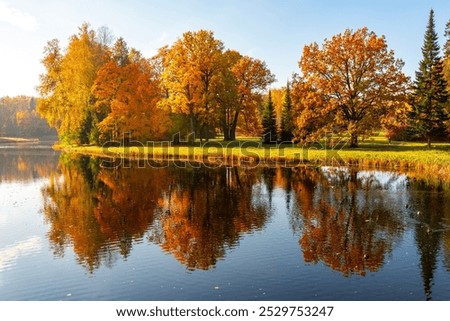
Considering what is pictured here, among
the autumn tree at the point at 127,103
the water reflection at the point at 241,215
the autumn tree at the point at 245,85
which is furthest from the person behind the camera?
the autumn tree at the point at 245,85

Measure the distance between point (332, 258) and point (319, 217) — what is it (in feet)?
20.0

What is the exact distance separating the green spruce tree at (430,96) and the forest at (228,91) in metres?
0.12

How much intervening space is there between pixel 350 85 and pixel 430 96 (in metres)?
9.62

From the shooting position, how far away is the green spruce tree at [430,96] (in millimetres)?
50031

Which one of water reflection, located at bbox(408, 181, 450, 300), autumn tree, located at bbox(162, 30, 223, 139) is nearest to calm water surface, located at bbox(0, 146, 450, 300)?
water reflection, located at bbox(408, 181, 450, 300)

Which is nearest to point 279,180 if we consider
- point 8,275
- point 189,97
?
point 8,275

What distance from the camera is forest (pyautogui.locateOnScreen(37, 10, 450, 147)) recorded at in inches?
1973

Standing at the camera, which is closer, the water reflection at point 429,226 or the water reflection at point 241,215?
the water reflection at point 429,226

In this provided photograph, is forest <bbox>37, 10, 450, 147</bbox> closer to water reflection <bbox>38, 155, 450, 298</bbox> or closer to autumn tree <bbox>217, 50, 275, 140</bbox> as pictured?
autumn tree <bbox>217, 50, 275, 140</bbox>

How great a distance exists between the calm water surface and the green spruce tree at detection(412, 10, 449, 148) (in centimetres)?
2223

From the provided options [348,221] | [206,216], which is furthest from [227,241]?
[348,221]

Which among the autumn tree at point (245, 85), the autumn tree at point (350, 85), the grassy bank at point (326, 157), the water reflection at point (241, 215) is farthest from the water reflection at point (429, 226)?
the autumn tree at point (245, 85)

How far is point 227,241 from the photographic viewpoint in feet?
56.4

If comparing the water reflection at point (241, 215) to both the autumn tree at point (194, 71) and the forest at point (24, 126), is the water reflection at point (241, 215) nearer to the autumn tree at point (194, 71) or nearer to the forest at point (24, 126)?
the autumn tree at point (194, 71)
